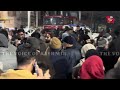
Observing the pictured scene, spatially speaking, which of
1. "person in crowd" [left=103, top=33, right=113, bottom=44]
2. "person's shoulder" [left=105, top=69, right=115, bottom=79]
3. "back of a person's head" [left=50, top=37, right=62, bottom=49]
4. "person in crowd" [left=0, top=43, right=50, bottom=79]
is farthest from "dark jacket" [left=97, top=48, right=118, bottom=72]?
"person in crowd" [left=0, top=43, right=50, bottom=79]

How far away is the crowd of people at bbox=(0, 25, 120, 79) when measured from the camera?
10.6 feet

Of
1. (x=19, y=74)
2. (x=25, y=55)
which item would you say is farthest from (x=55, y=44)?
(x=19, y=74)

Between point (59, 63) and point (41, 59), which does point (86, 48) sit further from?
point (41, 59)

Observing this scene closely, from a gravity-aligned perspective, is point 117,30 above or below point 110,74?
above

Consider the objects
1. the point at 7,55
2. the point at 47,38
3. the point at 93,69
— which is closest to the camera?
the point at 93,69

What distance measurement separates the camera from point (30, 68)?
3152 millimetres

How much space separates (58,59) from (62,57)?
0.12 meters

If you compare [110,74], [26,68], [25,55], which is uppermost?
[25,55]

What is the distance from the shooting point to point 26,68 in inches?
123

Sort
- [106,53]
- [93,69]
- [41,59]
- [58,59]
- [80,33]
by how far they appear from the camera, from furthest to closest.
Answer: [80,33]
[106,53]
[58,59]
[41,59]
[93,69]

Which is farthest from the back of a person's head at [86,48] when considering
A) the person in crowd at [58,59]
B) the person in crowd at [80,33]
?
the person in crowd at [80,33]

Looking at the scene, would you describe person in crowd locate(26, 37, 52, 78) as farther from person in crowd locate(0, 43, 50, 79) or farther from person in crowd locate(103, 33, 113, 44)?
person in crowd locate(103, 33, 113, 44)
